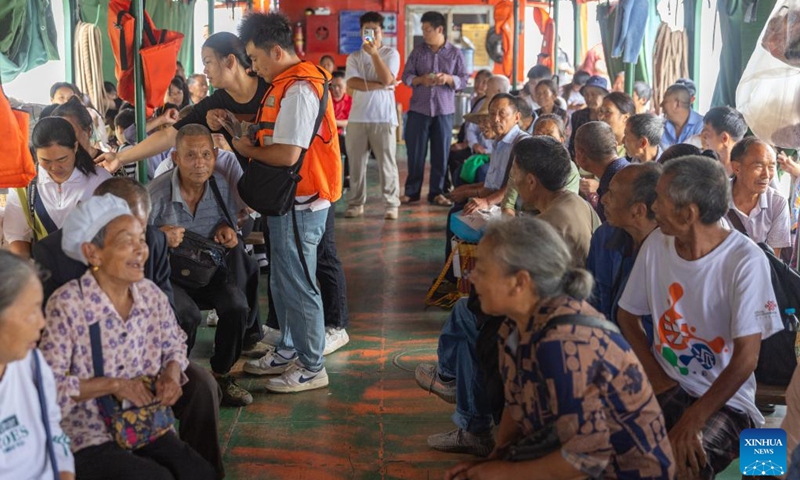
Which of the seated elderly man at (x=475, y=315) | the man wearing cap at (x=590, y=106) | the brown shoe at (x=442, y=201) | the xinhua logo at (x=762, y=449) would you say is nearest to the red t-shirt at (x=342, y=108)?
the brown shoe at (x=442, y=201)

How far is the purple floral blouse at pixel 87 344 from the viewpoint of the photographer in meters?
2.64

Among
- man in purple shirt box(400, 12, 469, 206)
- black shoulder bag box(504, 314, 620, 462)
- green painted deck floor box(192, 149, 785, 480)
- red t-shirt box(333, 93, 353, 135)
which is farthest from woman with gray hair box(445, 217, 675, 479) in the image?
red t-shirt box(333, 93, 353, 135)

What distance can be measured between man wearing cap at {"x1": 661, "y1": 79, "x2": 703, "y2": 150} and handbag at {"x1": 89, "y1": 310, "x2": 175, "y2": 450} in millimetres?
4568

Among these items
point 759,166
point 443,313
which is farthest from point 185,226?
point 759,166

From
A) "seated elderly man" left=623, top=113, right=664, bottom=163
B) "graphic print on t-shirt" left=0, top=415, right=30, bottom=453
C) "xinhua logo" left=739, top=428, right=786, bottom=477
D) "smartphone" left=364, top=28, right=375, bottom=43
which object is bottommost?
"xinhua logo" left=739, top=428, right=786, bottom=477

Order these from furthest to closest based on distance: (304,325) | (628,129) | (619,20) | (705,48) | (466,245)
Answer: (705,48), (619,20), (466,245), (628,129), (304,325)

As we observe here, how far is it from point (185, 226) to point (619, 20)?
4976mm

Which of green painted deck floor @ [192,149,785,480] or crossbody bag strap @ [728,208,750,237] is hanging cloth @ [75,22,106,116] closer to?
green painted deck floor @ [192,149,785,480]

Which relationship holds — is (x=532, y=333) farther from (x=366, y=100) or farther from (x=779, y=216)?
(x=366, y=100)

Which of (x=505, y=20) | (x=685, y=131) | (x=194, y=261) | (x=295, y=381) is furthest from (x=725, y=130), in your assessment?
(x=505, y=20)

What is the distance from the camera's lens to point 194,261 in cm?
420

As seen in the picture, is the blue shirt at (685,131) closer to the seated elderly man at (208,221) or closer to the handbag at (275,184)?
the handbag at (275,184)

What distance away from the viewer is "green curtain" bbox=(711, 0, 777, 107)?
6.52 meters

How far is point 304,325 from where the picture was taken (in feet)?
14.2
